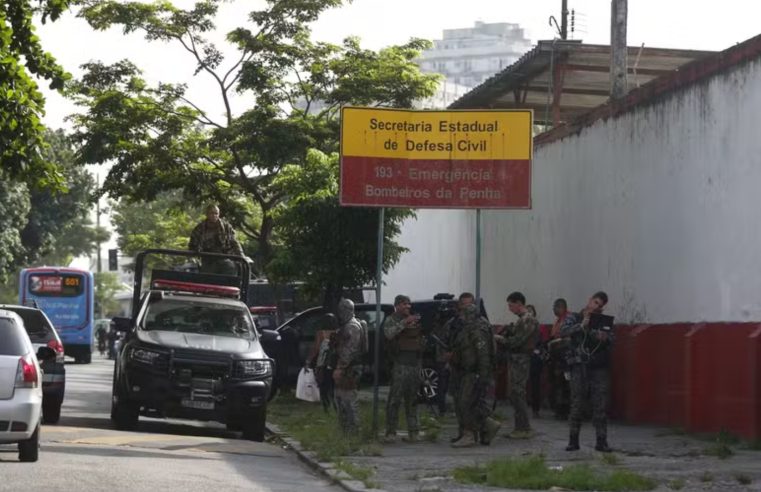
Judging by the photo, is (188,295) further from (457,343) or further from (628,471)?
(628,471)

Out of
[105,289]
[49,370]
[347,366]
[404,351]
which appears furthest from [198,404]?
[105,289]

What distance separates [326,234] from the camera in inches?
998

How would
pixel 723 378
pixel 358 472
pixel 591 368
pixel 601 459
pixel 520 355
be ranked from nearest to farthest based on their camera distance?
pixel 358 472 → pixel 601 459 → pixel 591 368 → pixel 723 378 → pixel 520 355

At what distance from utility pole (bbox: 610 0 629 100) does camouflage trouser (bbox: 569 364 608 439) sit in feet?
27.1

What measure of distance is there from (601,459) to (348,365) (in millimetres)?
3288

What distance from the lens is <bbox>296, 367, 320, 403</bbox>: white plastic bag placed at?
1772cm

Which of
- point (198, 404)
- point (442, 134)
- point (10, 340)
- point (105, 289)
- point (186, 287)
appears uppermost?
point (442, 134)

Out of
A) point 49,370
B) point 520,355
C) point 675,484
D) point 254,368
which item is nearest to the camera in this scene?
point 675,484

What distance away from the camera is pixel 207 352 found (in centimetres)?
1753

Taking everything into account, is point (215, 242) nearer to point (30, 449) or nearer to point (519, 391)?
point (519, 391)

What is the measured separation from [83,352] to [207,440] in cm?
3601

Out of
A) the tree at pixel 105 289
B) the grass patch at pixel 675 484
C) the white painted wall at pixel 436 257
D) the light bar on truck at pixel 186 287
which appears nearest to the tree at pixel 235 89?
the white painted wall at pixel 436 257

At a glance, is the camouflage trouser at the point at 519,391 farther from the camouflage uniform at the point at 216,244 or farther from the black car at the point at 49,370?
the camouflage uniform at the point at 216,244

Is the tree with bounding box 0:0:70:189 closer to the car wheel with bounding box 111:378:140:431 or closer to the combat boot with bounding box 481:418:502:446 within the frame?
the car wheel with bounding box 111:378:140:431
